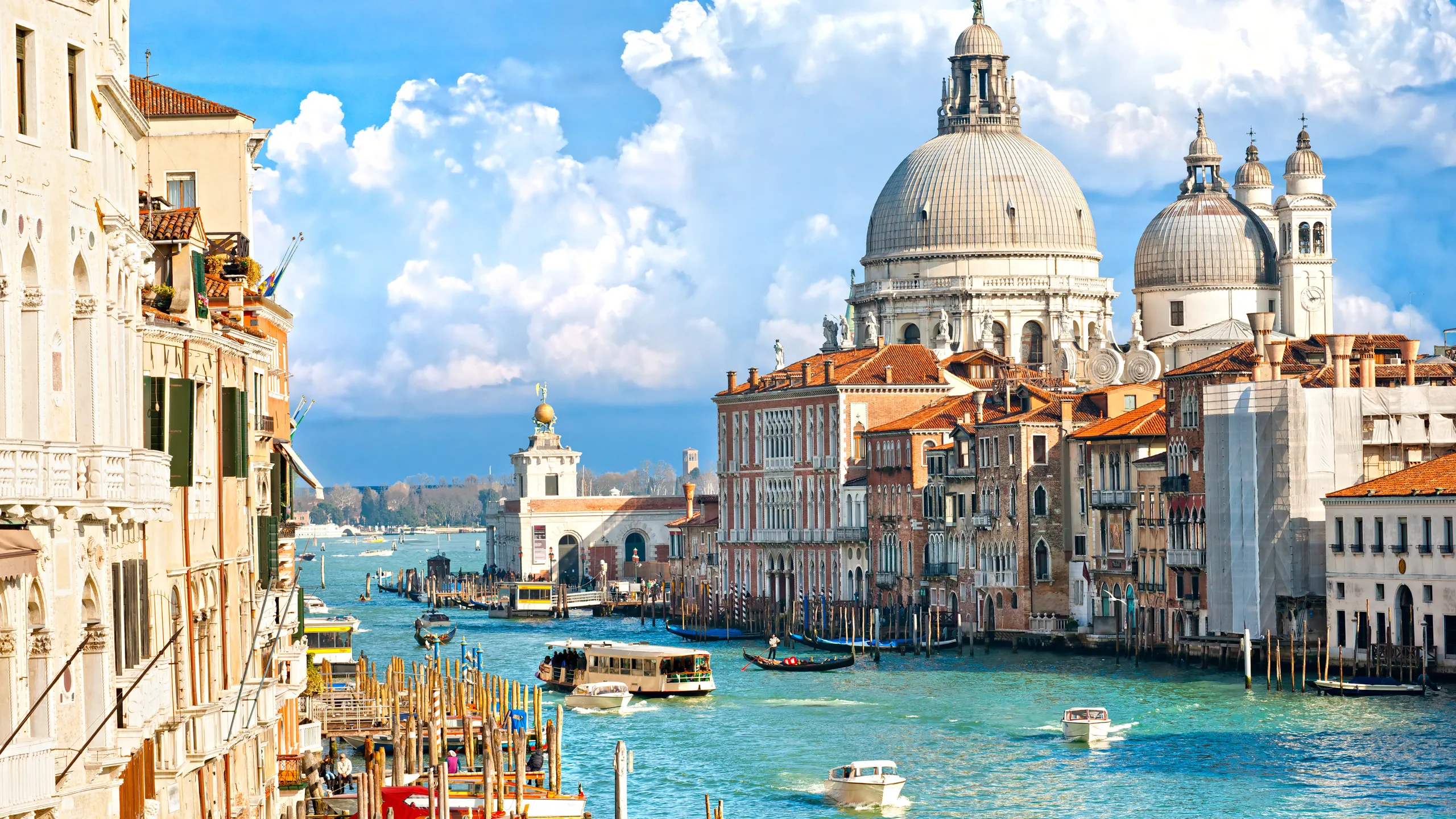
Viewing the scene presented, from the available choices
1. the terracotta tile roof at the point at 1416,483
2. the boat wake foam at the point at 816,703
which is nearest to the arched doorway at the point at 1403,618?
the terracotta tile roof at the point at 1416,483

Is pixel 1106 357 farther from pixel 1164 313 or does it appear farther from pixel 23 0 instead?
pixel 23 0

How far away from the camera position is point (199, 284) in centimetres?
1786

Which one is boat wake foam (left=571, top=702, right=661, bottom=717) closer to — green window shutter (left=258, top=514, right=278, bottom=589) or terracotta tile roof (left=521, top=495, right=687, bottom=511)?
green window shutter (left=258, top=514, right=278, bottom=589)

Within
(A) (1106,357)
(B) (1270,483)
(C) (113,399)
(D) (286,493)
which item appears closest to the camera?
(C) (113,399)

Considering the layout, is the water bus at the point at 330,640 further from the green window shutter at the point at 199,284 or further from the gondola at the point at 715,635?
the green window shutter at the point at 199,284

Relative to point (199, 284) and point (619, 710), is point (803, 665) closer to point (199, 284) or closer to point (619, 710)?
point (619, 710)

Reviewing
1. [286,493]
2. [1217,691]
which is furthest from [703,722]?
[286,493]

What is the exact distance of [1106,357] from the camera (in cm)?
7075

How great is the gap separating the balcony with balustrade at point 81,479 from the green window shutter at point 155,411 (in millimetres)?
1220

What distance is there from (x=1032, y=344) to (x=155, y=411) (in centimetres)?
6926

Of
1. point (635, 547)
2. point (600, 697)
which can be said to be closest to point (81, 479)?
point (600, 697)

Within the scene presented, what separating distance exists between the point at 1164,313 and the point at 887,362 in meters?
11.6

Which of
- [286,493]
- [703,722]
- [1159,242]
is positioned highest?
[1159,242]

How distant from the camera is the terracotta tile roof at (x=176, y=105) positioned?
69.3ft
